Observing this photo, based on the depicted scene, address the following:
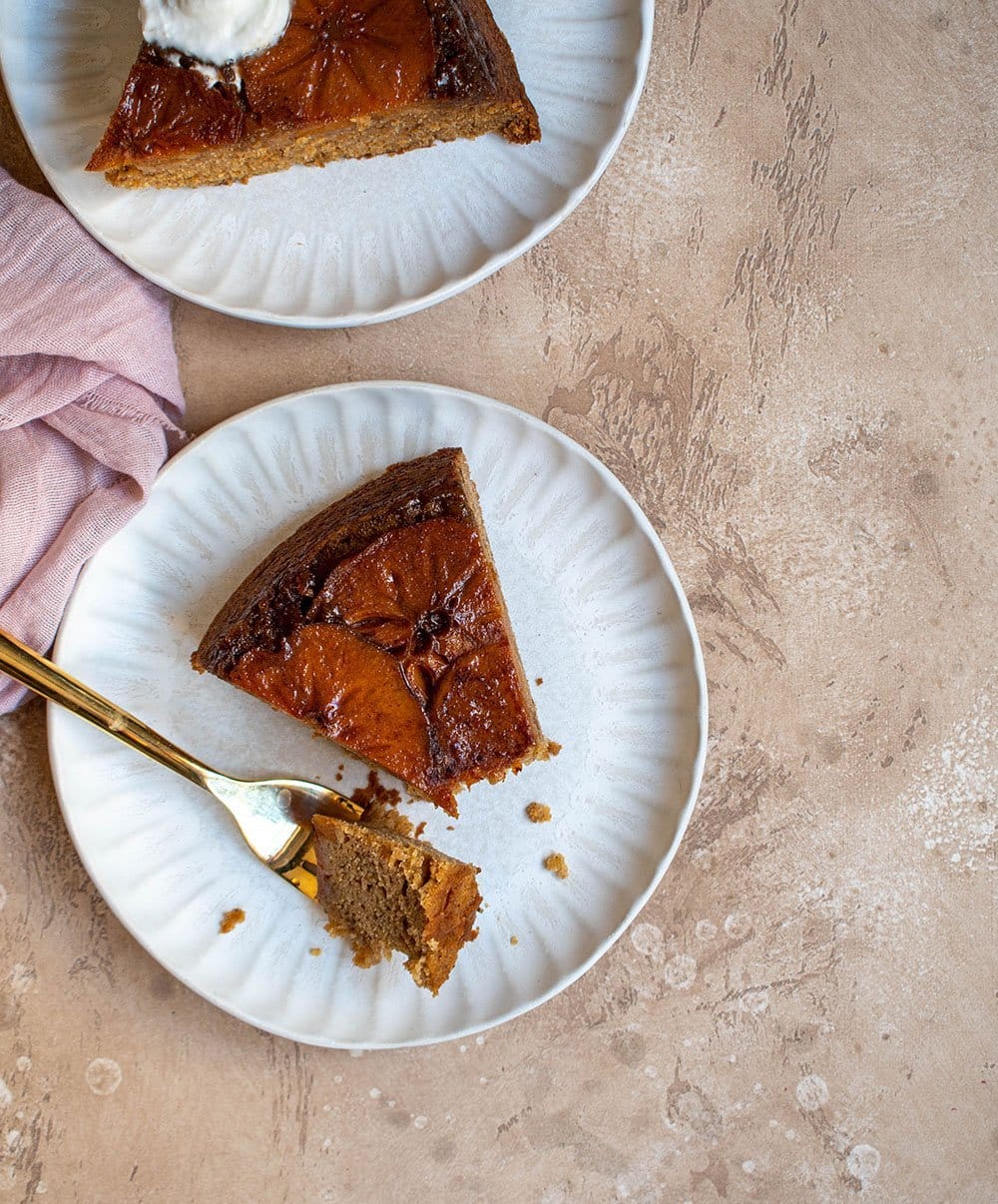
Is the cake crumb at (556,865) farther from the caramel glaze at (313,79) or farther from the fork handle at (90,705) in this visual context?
the caramel glaze at (313,79)

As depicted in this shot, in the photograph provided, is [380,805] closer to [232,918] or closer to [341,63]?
[232,918]

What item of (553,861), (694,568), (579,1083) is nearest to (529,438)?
(694,568)

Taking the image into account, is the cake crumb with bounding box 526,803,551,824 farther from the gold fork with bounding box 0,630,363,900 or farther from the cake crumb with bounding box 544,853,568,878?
the gold fork with bounding box 0,630,363,900

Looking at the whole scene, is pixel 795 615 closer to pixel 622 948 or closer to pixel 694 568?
pixel 694 568

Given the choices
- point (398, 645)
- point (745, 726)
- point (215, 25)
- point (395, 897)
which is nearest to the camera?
point (215, 25)

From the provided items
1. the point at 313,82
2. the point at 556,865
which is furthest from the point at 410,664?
the point at 313,82

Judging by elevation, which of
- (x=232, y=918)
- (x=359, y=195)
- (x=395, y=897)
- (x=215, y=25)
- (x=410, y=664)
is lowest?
(x=232, y=918)

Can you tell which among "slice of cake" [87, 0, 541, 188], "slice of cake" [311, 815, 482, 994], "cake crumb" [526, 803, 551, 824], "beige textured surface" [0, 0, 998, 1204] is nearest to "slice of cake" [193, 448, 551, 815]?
"slice of cake" [311, 815, 482, 994]
